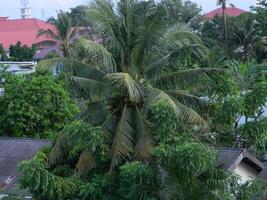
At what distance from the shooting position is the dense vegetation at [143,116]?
42.3 feet

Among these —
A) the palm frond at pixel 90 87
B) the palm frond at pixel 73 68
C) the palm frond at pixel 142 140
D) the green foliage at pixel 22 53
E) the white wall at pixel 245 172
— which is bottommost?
the white wall at pixel 245 172

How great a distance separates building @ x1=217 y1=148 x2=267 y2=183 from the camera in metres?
17.2

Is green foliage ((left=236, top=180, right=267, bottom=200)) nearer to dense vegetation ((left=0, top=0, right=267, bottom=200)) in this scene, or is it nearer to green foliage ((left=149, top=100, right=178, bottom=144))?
dense vegetation ((left=0, top=0, right=267, bottom=200))

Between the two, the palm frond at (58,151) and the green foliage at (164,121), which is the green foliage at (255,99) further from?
the palm frond at (58,151)

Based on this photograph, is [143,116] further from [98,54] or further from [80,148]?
[98,54]

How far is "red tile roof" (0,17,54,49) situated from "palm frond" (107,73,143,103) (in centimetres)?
7469

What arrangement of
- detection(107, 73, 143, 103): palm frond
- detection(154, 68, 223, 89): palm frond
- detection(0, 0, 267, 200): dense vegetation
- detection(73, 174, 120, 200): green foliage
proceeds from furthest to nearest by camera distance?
detection(154, 68, 223, 89): palm frond, detection(107, 73, 143, 103): palm frond, detection(73, 174, 120, 200): green foliage, detection(0, 0, 267, 200): dense vegetation

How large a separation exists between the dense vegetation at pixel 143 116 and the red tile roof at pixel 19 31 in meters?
73.7

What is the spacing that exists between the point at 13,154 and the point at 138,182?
9.55m

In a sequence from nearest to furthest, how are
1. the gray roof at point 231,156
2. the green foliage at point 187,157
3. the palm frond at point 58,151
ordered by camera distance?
the green foliage at point 187,157, the palm frond at point 58,151, the gray roof at point 231,156

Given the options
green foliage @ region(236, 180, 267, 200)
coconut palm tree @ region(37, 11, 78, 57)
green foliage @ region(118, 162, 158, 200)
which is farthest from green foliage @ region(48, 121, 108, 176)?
Answer: coconut palm tree @ region(37, 11, 78, 57)

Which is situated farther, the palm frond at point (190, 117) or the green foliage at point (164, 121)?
the palm frond at point (190, 117)

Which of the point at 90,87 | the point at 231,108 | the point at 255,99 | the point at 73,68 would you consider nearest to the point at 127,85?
the point at 90,87

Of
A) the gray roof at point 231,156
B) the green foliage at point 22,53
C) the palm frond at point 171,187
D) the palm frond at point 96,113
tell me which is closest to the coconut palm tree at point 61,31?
the green foliage at point 22,53
